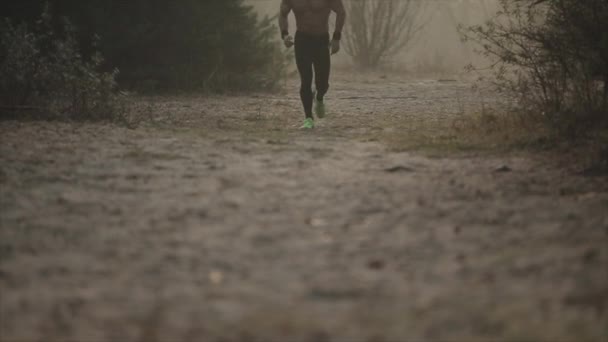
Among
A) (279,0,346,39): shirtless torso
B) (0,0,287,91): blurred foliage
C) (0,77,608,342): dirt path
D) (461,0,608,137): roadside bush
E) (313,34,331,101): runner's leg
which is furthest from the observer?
(0,0,287,91): blurred foliage

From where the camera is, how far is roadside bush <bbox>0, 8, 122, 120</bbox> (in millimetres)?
8625

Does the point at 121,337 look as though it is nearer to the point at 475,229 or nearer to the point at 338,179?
the point at 475,229

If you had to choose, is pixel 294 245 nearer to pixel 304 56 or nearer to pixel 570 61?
pixel 570 61

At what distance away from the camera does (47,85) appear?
881cm

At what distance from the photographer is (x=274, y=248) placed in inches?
148

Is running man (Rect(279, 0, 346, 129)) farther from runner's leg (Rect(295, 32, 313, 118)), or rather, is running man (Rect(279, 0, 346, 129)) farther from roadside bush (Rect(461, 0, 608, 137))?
roadside bush (Rect(461, 0, 608, 137))

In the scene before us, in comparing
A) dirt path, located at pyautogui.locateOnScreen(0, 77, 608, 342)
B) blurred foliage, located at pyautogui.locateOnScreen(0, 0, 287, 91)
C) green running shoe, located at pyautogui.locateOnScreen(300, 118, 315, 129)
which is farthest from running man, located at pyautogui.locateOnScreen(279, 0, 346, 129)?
blurred foliage, located at pyautogui.locateOnScreen(0, 0, 287, 91)

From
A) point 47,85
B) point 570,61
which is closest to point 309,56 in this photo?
point 570,61

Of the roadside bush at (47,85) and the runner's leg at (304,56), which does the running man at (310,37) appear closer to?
the runner's leg at (304,56)

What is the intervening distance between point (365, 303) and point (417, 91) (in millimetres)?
12713

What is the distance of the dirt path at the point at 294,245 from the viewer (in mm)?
2787

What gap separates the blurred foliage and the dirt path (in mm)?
6420

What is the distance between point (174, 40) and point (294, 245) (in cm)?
1060

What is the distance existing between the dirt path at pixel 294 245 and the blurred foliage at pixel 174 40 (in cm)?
642
